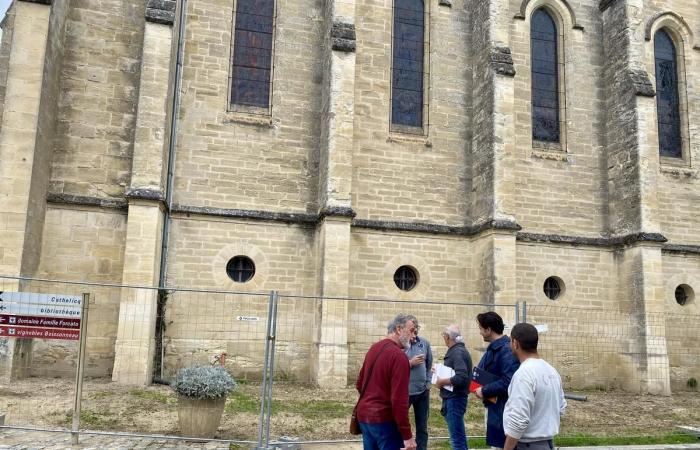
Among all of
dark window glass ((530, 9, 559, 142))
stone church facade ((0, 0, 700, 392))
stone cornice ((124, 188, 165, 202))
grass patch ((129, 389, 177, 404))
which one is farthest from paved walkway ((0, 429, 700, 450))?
dark window glass ((530, 9, 559, 142))

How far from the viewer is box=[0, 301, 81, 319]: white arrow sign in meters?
7.25

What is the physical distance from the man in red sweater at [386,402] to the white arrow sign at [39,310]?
4666mm

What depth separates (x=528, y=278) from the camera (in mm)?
14516

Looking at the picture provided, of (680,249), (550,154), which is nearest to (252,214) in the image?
(550,154)

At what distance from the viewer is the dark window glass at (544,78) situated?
15859 millimetres

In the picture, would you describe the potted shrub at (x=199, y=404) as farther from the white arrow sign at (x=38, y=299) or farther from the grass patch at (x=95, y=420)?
the white arrow sign at (x=38, y=299)

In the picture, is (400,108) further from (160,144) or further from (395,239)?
(160,144)

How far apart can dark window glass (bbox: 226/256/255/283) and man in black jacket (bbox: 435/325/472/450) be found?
789 centimetres

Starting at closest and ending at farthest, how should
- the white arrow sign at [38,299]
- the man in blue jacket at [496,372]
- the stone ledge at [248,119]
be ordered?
the man in blue jacket at [496,372], the white arrow sign at [38,299], the stone ledge at [248,119]

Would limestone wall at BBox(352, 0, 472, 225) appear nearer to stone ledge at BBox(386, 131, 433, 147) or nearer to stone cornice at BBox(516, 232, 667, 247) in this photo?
stone ledge at BBox(386, 131, 433, 147)

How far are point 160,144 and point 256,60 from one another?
3.65m

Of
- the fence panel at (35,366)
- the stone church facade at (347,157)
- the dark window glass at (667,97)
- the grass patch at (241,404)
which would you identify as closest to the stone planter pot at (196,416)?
the fence panel at (35,366)

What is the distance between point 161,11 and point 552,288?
38.5 ft

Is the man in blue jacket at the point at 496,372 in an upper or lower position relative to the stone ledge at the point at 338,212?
lower
